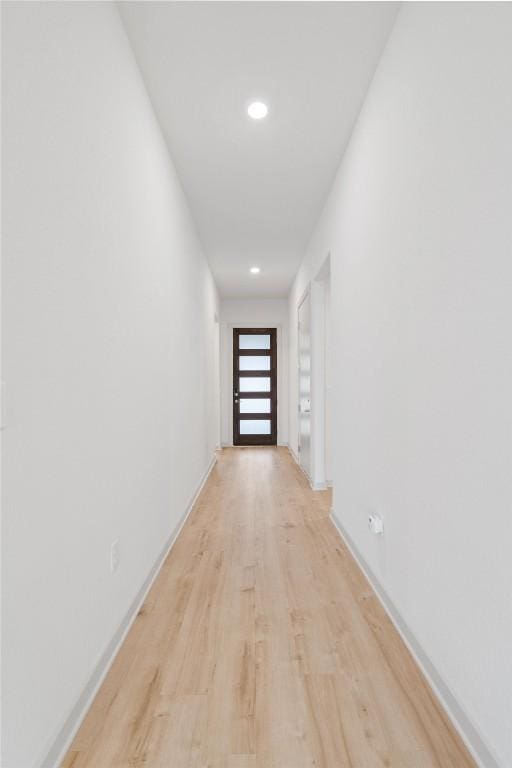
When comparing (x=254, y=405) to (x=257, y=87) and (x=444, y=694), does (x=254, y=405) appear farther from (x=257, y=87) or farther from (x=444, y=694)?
(x=444, y=694)

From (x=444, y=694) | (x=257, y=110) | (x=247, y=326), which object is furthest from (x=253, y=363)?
(x=444, y=694)

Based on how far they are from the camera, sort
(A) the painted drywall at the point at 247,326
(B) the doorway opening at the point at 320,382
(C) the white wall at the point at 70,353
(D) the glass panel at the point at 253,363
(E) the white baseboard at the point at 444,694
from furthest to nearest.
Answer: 1. (D) the glass panel at the point at 253,363
2. (A) the painted drywall at the point at 247,326
3. (B) the doorway opening at the point at 320,382
4. (E) the white baseboard at the point at 444,694
5. (C) the white wall at the point at 70,353

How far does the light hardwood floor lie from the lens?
1309mm

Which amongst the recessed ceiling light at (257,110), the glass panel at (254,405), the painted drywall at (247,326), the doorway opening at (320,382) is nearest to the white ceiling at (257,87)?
the recessed ceiling light at (257,110)

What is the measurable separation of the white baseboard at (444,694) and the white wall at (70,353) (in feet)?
3.80

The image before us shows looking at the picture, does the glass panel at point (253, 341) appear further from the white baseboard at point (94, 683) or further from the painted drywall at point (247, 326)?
the white baseboard at point (94, 683)

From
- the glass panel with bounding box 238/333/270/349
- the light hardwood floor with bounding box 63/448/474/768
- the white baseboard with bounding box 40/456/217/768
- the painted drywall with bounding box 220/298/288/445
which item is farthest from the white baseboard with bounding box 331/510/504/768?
the glass panel with bounding box 238/333/270/349

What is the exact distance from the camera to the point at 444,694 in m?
1.50

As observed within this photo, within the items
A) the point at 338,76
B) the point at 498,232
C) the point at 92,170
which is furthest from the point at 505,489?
the point at 338,76

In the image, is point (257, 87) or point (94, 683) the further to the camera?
point (257, 87)

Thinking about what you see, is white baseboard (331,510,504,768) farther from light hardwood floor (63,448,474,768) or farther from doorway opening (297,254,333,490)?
doorway opening (297,254,333,490)

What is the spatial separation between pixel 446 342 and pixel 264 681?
132cm

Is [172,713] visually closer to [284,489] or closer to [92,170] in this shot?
[92,170]

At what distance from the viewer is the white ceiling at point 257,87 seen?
2.04 meters
